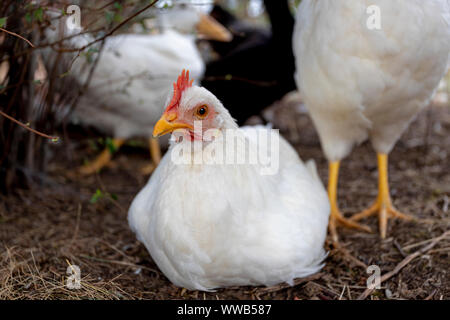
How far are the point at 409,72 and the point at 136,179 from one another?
227 centimetres

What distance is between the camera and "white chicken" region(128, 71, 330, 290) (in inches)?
61.8

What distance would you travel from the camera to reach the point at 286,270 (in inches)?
69.4

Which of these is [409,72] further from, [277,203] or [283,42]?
[283,42]

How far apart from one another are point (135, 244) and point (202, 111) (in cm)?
108

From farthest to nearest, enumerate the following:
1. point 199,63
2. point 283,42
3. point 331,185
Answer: point 199,63 < point 283,42 < point 331,185

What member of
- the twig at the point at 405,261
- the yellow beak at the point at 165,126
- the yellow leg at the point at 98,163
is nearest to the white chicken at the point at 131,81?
the yellow leg at the point at 98,163

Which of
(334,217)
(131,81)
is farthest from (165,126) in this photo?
(131,81)

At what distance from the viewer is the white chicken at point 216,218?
5.15 feet

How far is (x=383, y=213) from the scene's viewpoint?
8.24 feet

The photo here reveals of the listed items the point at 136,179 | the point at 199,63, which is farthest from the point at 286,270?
the point at 199,63

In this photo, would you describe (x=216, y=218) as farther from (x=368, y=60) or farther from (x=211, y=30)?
(x=211, y=30)

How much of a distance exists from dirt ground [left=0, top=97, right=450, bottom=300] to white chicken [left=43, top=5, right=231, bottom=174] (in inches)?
18.0

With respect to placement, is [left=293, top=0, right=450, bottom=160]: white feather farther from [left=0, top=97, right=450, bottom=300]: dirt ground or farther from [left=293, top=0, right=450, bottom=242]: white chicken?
[left=0, top=97, right=450, bottom=300]: dirt ground

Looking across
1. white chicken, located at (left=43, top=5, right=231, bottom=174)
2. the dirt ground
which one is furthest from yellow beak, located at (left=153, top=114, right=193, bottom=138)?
white chicken, located at (left=43, top=5, right=231, bottom=174)
